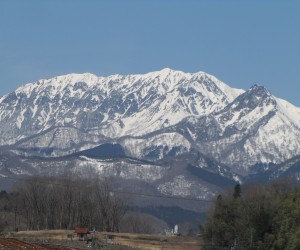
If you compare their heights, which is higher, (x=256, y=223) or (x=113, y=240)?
(x=113, y=240)

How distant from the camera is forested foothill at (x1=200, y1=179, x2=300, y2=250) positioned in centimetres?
13588

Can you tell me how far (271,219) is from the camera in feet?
464

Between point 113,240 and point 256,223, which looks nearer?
point 256,223

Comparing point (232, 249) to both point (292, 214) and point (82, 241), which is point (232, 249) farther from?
point (82, 241)

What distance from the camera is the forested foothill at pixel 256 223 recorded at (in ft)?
446

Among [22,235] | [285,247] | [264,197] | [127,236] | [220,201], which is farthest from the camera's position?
[127,236]

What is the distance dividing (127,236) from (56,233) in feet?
43.7

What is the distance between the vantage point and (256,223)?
142 m

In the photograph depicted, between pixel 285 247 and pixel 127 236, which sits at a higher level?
pixel 127 236

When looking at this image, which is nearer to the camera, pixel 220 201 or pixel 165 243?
pixel 220 201

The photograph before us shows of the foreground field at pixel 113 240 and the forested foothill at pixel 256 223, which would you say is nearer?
the forested foothill at pixel 256 223

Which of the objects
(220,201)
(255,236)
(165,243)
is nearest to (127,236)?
(165,243)

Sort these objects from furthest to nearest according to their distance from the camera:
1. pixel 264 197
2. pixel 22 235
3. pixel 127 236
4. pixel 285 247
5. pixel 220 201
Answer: pixel 127 236 → pixel 22 235 → pixel 220 201 → pixel 264 197 → pixel 285 247

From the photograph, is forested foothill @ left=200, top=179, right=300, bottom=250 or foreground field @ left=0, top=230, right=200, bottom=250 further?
foreground field @ left=0, top=230, right=200, bottom=250
